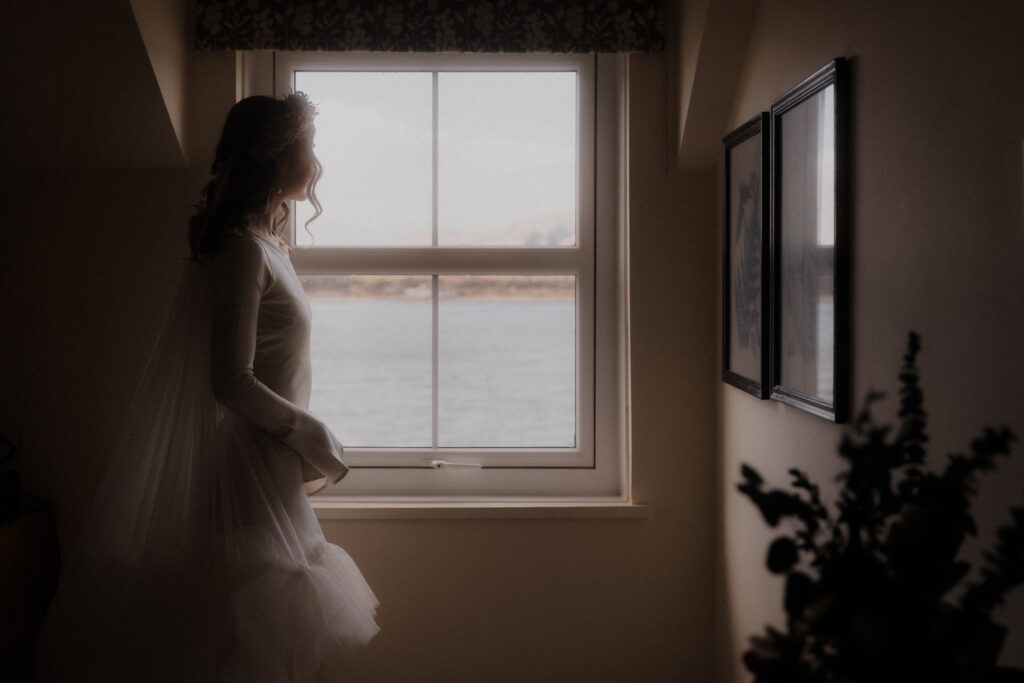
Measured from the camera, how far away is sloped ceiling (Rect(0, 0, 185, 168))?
1.92 metres

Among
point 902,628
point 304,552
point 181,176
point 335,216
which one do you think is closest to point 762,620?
point 304,552

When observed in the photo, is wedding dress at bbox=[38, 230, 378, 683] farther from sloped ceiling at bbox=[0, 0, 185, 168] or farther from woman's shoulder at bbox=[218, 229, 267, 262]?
sloped ceiling at bbox=[0, 0, 185, 168]

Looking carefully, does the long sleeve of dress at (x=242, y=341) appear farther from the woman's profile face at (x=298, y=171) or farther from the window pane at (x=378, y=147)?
the window pane at (x=378, y=147)

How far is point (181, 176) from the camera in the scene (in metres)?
2.29

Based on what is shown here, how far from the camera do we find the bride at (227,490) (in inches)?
60.6

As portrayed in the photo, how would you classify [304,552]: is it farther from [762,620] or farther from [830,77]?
[830,77]

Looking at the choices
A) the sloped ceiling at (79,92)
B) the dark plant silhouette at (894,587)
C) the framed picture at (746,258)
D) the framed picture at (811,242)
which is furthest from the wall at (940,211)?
the sloped ceiling at (79,92)

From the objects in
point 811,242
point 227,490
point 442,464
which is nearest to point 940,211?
point 811,242

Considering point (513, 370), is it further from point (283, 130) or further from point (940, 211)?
point (940, 211)

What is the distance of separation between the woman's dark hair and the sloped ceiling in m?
0.50

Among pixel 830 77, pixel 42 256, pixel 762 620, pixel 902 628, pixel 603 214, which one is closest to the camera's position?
pixel 902 628

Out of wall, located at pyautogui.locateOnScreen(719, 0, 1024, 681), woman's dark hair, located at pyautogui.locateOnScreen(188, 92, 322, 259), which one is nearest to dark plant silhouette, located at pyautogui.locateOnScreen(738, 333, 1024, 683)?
wall, located at pyautogui.locateOnScreen(719, 0, 1024, 681)

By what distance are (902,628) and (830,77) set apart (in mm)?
1074

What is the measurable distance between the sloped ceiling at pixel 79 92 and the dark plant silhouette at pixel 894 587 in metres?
1.90
